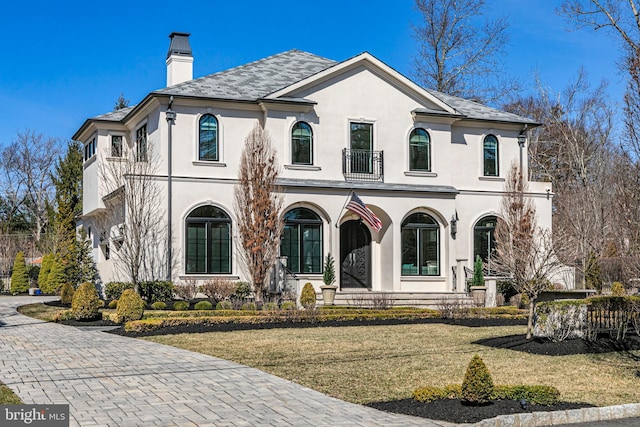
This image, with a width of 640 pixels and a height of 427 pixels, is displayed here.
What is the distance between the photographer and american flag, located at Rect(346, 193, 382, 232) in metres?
25.0

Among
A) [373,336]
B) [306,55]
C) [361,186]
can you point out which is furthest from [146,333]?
[306,55]

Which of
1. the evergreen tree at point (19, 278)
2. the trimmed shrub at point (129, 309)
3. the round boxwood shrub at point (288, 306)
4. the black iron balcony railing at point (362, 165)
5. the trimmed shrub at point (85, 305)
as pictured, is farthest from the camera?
the evergreen tree at point (19, 278)

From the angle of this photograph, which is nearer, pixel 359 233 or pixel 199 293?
pixel 199 293

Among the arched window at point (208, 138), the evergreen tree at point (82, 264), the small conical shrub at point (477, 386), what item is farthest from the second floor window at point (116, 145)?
the small conical shrub at point (477, 386)

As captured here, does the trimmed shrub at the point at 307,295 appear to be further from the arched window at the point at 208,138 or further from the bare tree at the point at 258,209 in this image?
the arched window at the point at 208,138

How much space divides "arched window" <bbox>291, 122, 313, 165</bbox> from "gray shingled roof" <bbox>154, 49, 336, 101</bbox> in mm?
1631

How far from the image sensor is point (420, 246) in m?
27.7

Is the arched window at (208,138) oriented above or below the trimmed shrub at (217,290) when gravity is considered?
above

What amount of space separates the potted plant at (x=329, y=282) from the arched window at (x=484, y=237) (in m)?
6.24

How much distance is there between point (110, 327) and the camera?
18656mm

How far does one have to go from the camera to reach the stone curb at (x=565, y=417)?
8234 millimetres

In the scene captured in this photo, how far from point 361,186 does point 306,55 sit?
7.54 meters

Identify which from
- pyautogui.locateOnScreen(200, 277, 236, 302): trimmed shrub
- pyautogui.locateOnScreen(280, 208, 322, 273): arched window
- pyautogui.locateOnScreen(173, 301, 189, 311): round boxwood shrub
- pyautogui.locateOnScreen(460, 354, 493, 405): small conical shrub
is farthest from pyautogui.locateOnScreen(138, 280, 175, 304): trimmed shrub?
pyautogui.locateOnScreen(460, 354, 493, 405): small conical shrub

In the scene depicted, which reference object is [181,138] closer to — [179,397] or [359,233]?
[359,233]
